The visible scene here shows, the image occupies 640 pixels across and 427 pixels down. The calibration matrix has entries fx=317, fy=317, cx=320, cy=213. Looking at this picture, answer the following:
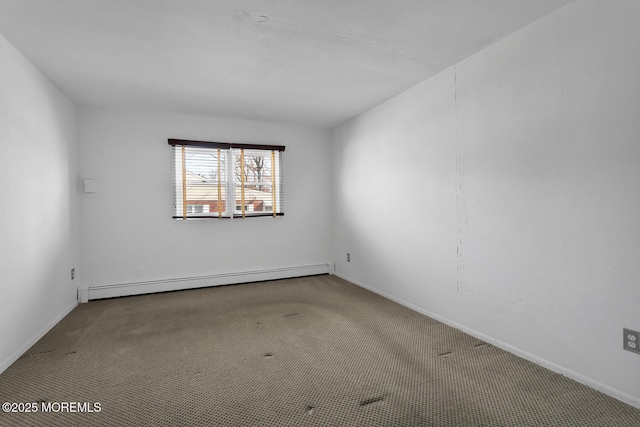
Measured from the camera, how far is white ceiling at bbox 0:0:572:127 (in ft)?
6.99

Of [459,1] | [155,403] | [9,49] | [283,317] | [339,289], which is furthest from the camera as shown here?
[339,289]

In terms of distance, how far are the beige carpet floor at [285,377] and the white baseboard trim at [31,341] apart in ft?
0.15

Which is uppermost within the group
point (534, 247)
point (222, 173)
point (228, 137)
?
point (228, 137)

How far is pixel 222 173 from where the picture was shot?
4.76 meters

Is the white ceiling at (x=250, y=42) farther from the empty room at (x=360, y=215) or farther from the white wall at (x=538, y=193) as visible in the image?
the white wall at (x=538, y=193)

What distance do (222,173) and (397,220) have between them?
2.66m

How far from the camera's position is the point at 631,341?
73.9 inches

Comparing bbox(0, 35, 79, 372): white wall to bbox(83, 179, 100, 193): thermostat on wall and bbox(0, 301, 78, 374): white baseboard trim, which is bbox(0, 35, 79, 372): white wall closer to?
bbox(0, 301, 78, 374): white baseboard trim

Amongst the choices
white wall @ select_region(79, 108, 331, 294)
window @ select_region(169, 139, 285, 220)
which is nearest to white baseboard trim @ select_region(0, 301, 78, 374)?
white wall @ select_region(79, 108, 331, 294)

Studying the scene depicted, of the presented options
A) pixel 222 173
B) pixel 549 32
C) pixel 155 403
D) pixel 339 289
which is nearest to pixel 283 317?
pixel 339 289

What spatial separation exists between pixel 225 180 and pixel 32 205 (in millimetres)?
2294

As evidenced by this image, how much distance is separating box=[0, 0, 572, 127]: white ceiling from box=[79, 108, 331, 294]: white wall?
623 mm

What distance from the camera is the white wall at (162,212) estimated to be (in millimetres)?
4191

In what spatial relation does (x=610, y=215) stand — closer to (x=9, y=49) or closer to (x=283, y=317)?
(x=283, y=317)
